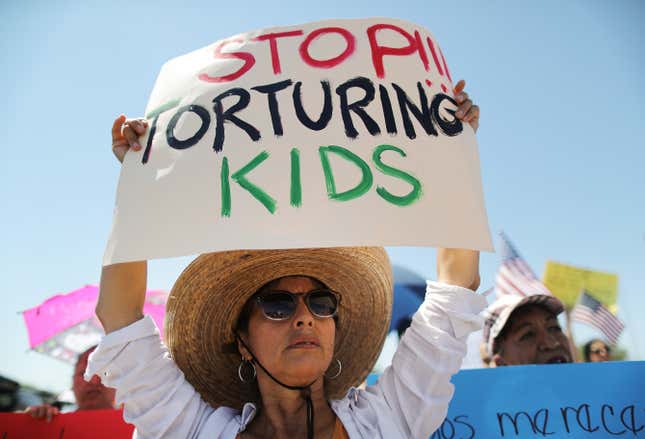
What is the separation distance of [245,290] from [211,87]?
2.83 ft

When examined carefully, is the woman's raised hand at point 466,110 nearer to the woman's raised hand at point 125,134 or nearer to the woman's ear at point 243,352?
the woman's raised hand at point 125,134

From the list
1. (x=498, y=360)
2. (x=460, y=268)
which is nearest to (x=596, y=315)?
(x=498, y=360)

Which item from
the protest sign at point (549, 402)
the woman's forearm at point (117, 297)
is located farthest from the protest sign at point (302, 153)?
the protest sign at point (549, 402)

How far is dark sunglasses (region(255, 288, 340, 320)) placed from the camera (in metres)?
2.05

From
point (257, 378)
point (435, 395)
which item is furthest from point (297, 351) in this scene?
point (435, 395)

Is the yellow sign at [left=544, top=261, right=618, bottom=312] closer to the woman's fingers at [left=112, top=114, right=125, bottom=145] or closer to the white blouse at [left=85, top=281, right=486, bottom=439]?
the white blouse at [left=85, top=281, right=486, bottom=439]

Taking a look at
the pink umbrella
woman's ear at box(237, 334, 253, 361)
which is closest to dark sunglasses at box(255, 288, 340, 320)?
woman's ear at box(237, 334, 253, 361)

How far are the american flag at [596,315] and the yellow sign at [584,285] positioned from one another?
55mm

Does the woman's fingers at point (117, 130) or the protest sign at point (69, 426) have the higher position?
the woman's fingers at point (117, 130)

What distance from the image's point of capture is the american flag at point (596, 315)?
5.62 m

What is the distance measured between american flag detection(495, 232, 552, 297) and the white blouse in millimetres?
4083

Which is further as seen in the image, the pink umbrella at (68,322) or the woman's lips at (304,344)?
the pink umbrella at (68,322)

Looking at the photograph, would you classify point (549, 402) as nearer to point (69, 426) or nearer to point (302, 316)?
point (302, 316)

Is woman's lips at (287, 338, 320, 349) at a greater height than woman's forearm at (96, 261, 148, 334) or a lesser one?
lesser
